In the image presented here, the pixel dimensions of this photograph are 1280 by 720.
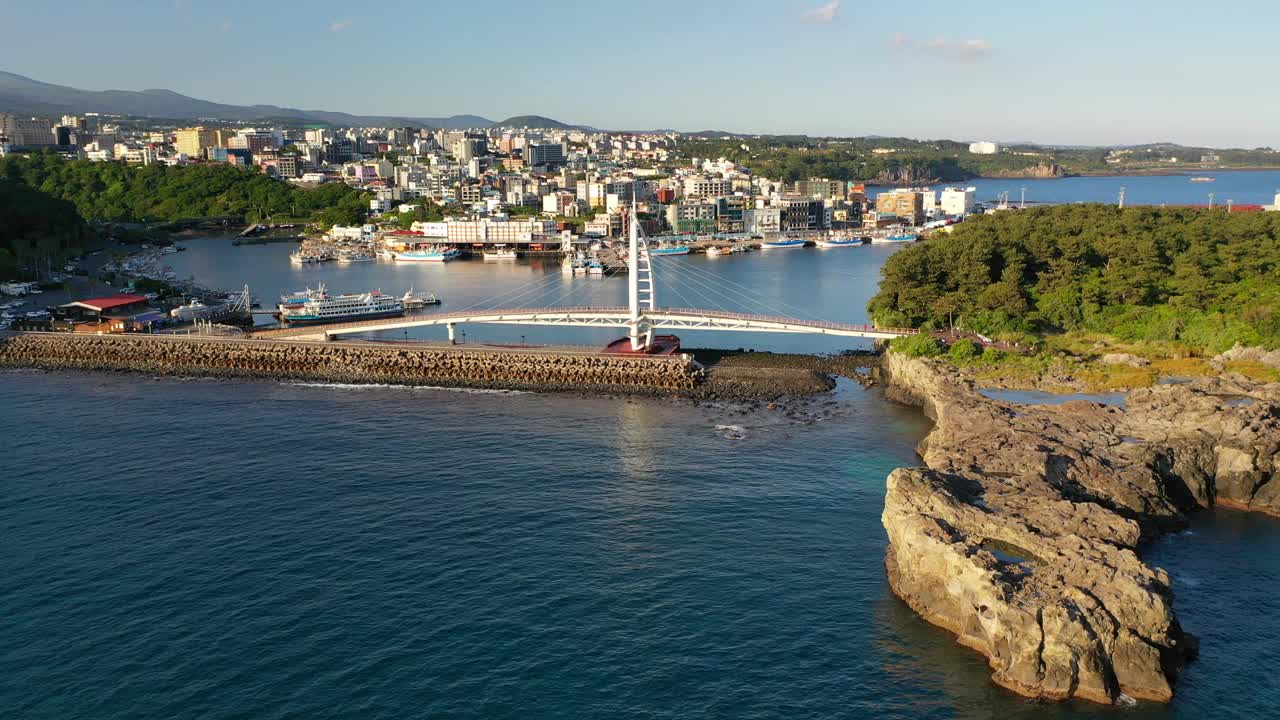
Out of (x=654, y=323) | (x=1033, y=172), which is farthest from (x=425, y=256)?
(x=1033, y=172)

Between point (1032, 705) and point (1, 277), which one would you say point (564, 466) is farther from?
point (1, 277)

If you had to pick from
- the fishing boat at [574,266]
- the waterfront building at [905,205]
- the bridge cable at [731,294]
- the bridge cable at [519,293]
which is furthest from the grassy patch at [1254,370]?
the waterfront building at [905,205]

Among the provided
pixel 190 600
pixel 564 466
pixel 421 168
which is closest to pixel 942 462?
pixel 564 466

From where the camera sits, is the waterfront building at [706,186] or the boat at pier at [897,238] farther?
the waterfront building at [706,186]

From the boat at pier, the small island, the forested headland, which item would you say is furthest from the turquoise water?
the small island

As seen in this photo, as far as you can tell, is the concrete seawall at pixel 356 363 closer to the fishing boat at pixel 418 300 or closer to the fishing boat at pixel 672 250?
the fishing boat at pixel 418 300
